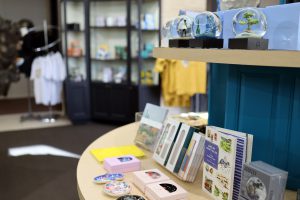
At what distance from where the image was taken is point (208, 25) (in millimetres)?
1255

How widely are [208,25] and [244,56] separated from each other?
0.92 ft

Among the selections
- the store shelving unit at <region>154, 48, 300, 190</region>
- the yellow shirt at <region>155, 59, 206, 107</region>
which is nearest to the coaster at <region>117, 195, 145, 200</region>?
the store shelving unit at <region>154, 48, 300, 190</region>

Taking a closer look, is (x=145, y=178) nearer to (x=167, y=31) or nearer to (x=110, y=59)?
(x=167, y=31)

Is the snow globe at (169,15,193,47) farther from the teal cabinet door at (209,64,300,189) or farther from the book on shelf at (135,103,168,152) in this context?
the book on shelf at (135,103,168,152)

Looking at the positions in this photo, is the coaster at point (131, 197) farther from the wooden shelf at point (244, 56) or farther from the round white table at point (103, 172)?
the wooden shelf at point (244, 56)

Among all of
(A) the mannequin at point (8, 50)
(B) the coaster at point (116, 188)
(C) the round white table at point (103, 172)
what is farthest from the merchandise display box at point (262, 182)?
(A) the mannequin at point (8, 50)

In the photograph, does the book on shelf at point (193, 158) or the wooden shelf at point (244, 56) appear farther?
the book on shelf at point (193, 158)

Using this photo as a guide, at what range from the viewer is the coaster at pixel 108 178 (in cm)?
133

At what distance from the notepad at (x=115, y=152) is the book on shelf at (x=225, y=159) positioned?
1.81ft

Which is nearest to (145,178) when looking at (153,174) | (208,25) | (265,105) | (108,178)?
(153,174)

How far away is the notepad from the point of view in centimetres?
163

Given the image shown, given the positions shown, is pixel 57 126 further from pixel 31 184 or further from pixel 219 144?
pixel 219 144

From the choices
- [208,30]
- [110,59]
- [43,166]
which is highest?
[208,30]

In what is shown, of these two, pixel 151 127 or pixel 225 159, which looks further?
pixel 151 127
